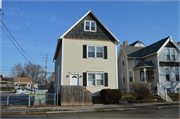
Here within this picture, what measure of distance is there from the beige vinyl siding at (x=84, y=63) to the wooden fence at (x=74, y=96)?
1.93m

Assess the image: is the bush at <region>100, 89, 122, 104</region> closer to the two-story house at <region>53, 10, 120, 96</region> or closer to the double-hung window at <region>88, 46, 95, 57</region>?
the two-story house at <region>53, 10, 120, 96</region>

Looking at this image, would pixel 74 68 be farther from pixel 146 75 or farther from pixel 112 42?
pixel 146 75

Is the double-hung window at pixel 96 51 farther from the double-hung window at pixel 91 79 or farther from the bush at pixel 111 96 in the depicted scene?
the bush at pixel 111 96

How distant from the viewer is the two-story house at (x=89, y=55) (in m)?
16.9

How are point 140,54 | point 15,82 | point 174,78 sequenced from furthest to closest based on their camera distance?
point 15,82 → point 140,54 → point 174,78

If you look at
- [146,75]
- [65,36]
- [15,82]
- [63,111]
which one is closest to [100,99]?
[63,111]

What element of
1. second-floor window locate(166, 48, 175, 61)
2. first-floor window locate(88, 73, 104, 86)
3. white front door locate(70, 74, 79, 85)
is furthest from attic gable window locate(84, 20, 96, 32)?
second-floor window locate(166, 48, 175, 61)

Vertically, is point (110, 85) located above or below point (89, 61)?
below

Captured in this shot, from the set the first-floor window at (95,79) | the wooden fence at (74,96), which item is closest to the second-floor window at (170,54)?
the first-floor window at (95,79)

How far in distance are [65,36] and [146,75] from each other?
1417 cm

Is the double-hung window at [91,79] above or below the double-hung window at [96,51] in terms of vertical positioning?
below

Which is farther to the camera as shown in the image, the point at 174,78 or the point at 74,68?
the point at 174,78

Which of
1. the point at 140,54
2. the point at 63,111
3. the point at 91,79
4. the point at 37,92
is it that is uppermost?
the point at 140,54

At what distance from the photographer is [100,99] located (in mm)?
17188
